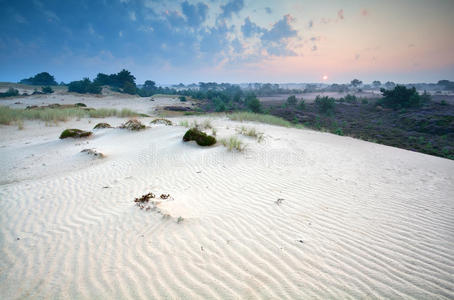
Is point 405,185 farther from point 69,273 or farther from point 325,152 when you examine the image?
point 69,273

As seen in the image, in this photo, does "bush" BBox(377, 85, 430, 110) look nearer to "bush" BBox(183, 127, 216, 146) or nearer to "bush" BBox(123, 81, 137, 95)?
"bush" BBox(183, 127, 216, 146)

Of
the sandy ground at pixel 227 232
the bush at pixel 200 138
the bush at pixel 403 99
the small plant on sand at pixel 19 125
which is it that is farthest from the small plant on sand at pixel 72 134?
the bush at pixel 403 99

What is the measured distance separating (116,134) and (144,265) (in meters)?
9.73

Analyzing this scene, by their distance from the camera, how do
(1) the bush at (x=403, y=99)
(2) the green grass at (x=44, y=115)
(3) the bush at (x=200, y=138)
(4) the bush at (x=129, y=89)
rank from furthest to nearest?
(4) the bush at (x=129, y=89) < (1) the bush at (x=403, y=99) < (2) the green grass at (x=44, y=115) < (3) the bush at (x=200, y=138)

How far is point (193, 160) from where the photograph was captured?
266 inches

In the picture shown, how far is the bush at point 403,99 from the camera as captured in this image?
2530cm

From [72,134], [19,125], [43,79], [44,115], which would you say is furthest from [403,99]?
[43,79]

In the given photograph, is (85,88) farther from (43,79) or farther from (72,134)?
(72,134)

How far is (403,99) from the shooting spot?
26438mm

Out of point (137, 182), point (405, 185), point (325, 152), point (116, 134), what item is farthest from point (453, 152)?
point (116, 134)

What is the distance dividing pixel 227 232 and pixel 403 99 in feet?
112

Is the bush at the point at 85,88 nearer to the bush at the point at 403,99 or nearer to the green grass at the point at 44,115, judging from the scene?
the green grass at the point at 44,115

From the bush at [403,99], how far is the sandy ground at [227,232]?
26.0 metres

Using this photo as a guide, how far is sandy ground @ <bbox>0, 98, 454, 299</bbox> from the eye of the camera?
223 centimetres
